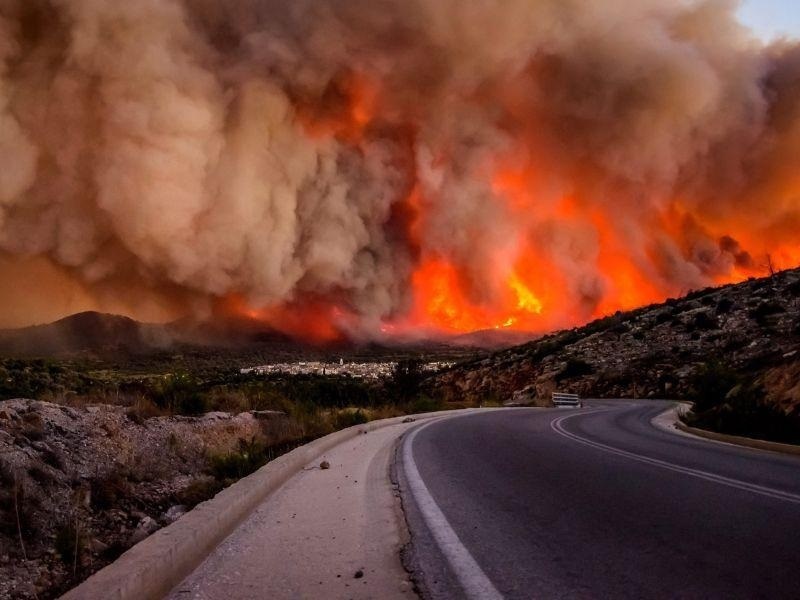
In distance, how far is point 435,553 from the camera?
3.60 meters

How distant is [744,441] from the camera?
37.4 feet

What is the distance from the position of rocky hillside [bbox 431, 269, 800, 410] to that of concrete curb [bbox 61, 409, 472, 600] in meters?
28.6

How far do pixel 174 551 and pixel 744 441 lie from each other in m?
11.7

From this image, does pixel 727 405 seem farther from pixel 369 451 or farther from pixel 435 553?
pixel 435 553

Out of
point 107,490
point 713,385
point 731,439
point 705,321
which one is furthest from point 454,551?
point 705,321

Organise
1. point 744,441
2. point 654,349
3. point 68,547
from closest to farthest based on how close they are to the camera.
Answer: point 68,547
point 744,441
point 654,349

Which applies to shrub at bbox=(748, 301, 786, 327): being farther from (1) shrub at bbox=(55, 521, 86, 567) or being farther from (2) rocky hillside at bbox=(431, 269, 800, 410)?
(1) shrub at bbox=(55, 521, 86, 567)

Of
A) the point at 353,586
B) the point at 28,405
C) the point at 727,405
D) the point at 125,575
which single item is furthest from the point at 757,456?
the point at 28,405

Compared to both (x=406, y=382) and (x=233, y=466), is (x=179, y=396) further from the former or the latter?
(x=406, y=382)

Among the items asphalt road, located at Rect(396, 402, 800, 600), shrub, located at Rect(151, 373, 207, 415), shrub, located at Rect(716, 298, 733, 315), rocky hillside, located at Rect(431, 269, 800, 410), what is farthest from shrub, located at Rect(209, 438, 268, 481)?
shrub, located at Rect(716, 298, 733, 315)

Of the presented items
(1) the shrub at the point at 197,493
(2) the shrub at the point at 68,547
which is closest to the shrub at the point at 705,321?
(1) the shrub at the point at 197,493

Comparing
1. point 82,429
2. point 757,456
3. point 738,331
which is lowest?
point 757,456

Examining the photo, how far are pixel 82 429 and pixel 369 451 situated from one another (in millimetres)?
4864

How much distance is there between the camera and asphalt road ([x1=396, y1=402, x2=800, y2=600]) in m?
3.02
